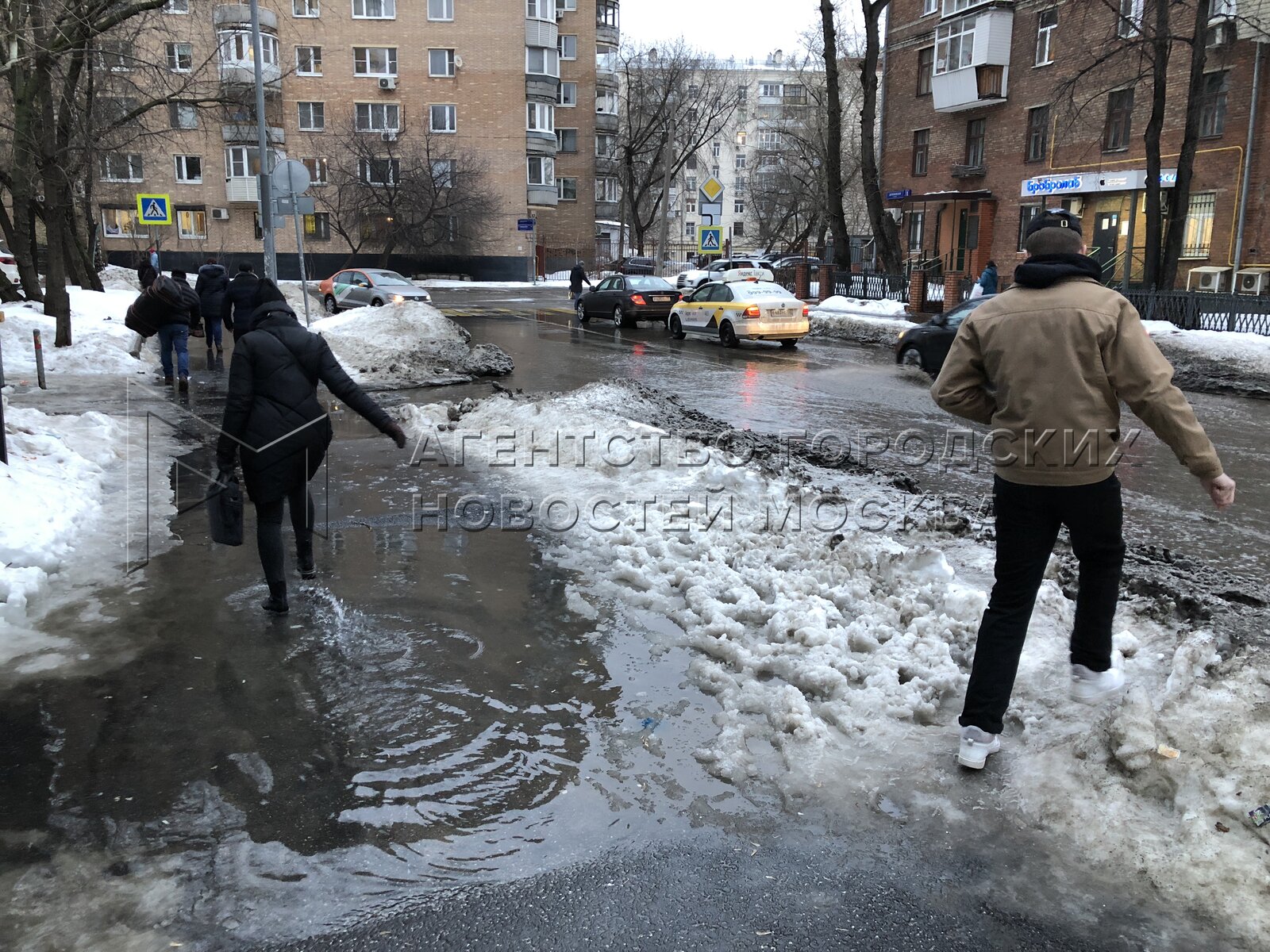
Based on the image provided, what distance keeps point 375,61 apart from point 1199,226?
4380 centimetres

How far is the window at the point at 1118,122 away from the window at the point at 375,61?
38376 mm

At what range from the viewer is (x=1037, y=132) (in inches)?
1423

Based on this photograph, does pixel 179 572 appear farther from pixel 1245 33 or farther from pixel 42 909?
pixel 1245 33

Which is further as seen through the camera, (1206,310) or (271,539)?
(1206,310)

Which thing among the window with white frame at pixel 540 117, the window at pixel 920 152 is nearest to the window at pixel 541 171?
the window with white frame at pixel 540 117

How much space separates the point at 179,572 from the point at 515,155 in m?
54.3

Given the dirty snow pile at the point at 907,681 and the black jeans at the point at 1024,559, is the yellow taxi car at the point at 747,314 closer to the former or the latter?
the dirty snow pile at the point at 907,681

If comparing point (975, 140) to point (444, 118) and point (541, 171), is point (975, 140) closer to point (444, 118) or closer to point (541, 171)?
point (541, 171)

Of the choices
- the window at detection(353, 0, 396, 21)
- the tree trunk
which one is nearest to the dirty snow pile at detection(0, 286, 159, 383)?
the tree trunk

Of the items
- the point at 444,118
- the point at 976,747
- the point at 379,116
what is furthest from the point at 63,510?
the point at 379,116

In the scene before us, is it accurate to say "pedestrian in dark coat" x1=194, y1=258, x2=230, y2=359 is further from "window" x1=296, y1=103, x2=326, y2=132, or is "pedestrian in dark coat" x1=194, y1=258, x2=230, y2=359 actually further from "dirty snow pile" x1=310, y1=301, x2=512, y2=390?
"window" x1=296, y1=103, x2=326, y2=132

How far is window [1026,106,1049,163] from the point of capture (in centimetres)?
3569

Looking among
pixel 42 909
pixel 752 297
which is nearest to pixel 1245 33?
pixel 752 297

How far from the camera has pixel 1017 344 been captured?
354 cm
